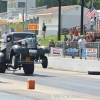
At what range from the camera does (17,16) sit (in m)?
77.6

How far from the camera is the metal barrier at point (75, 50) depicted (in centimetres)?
2938

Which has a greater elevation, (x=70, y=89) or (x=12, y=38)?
(x=12, y=38)

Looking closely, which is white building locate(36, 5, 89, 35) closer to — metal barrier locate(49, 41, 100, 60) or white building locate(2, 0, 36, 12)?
white building locate(2, 0, 36, 12)

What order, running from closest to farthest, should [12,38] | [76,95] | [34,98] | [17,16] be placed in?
[34,98] < [76,95] < [12,38] < [17,16]

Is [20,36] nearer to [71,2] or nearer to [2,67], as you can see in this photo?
[2,67]

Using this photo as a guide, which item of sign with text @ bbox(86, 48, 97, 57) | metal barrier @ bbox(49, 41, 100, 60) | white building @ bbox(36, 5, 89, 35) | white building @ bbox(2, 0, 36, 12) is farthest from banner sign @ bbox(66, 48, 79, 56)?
white building @ bbox(2, 0, 36, 12)

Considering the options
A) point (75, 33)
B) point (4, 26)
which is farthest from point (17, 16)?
point (75, 33)

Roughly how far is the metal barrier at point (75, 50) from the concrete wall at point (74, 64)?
0.32m

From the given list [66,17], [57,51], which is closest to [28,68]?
[57,51]

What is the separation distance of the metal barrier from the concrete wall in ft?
1.05

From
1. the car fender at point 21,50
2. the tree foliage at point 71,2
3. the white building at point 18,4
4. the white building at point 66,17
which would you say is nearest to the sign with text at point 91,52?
the car fender at point 21,50

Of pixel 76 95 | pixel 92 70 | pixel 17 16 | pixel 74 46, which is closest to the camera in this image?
pixel 76 95

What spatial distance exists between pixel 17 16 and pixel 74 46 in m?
47.1

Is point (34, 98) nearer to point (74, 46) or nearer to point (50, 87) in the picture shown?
point (50, 87)
